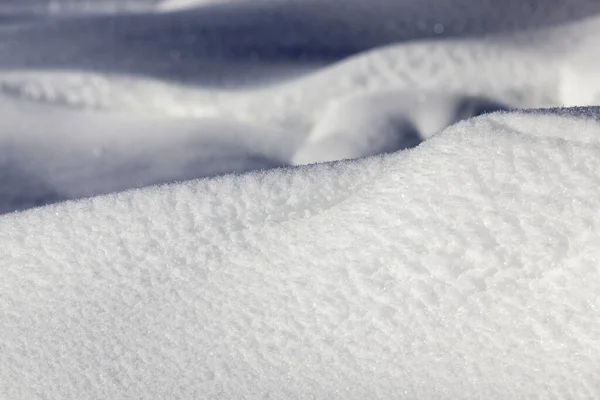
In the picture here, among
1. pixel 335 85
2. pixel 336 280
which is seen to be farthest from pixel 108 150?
pixel 336 280

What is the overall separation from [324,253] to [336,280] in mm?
18

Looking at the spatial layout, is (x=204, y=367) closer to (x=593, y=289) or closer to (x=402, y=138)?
(x=593, y=289)

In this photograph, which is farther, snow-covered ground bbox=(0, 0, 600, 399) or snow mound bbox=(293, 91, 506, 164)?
snow mound bbox=(293, 91, 506, 164)

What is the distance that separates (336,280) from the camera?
0.37 meters

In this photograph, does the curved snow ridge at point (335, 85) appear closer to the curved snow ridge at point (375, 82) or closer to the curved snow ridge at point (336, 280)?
the curved snow ridge at point (375, 82)

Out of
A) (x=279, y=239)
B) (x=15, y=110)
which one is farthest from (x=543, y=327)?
(x=15, y=110)

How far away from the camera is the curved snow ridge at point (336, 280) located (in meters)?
0.34

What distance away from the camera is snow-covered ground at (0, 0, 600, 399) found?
0.34m

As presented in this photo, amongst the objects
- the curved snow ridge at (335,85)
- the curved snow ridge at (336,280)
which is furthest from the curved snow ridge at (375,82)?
the curved snow ridge at (336,280)

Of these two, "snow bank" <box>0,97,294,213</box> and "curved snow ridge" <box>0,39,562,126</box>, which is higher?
"curved snow ridge" <box>0,39,562,126</box>

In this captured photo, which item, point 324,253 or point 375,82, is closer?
point 324,253

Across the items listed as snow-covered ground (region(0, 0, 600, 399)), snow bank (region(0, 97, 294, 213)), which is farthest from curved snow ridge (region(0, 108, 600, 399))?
snow bank (region(0, 97, 294, 213))

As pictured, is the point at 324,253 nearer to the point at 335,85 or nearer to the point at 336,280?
the point at 336,280

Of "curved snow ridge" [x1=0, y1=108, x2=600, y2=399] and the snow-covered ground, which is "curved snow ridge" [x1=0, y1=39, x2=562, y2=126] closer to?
the snow-covered ground
